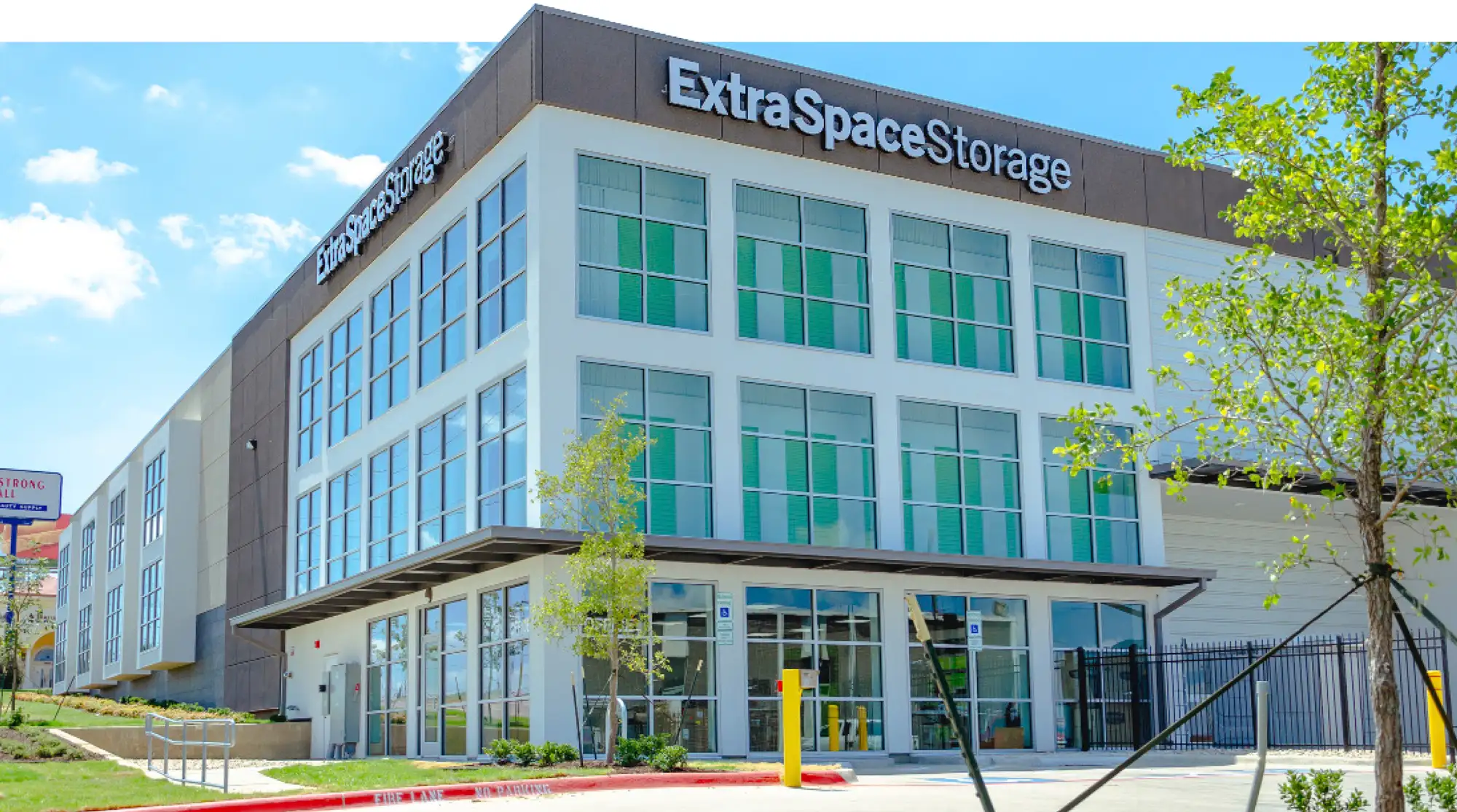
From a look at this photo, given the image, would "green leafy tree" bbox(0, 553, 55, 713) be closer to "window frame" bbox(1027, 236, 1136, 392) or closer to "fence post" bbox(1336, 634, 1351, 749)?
"window frame" bbox(1027, 236, 1136, 392)

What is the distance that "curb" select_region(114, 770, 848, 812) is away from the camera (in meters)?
16.5

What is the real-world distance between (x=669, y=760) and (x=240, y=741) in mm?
15763

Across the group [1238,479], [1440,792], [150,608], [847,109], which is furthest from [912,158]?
[150,608]

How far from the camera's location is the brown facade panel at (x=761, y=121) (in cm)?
2745

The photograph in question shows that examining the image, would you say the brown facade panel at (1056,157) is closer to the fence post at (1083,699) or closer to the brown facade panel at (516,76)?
the fence post at (1083,699)

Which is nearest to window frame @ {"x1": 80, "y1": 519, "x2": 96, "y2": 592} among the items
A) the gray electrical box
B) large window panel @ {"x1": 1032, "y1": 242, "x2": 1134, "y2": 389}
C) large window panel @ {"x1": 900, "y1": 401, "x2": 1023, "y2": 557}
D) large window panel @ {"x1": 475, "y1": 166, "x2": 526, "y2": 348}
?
the gray electrical box

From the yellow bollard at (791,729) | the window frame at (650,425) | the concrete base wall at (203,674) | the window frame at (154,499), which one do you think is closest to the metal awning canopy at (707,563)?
the window frame at (650,425)

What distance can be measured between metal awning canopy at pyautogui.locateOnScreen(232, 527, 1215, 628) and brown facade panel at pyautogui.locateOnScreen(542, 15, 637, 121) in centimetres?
774

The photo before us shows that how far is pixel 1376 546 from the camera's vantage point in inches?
446

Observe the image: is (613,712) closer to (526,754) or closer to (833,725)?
(526,754)

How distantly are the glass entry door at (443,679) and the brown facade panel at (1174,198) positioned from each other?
56.3ft

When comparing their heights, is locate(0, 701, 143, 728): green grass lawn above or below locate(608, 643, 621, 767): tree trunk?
below

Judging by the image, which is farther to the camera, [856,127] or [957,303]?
[957,303]

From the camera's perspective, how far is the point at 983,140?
3033 cm
